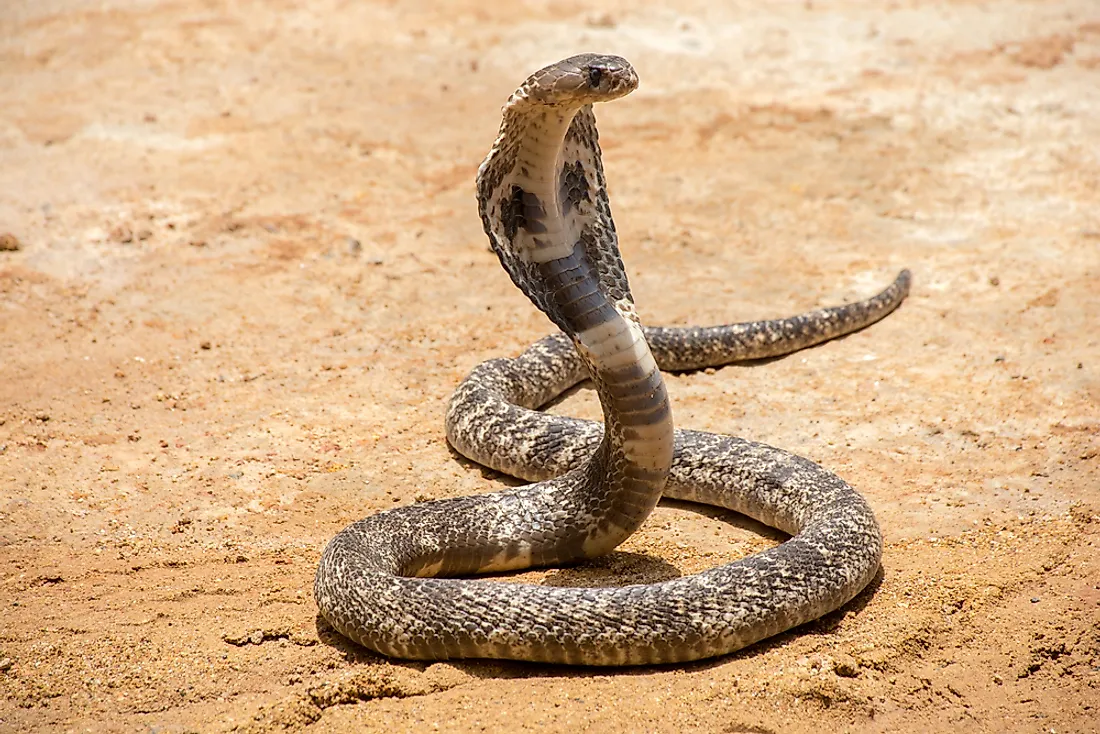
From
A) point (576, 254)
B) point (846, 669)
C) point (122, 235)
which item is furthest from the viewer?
point (122, 235)

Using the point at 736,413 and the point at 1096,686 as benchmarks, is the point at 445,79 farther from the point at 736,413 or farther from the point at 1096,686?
the point at 1096,686

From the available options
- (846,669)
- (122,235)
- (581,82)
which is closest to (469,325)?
(122,235)

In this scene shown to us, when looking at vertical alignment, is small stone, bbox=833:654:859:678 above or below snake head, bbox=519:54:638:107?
below

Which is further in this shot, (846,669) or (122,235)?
(122,235)

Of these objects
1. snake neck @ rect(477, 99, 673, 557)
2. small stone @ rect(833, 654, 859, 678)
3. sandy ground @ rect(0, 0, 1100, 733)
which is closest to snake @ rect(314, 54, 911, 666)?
snake neck @ rect(477, 99, 673, 557)

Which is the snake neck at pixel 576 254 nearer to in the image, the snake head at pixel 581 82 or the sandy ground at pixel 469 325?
the snake head at pixel 581 82

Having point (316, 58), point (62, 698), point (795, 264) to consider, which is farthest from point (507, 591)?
point (316, 58)

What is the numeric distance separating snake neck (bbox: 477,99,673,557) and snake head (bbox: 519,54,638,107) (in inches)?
7.1

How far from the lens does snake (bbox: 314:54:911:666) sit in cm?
512

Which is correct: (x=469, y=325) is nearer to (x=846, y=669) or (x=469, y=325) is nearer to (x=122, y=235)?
(x=122, y=235)

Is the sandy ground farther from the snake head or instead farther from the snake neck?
the snake head

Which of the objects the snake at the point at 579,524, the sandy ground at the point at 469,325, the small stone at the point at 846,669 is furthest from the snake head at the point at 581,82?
the small stone at the point at 846,669

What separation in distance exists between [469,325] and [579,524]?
355cm

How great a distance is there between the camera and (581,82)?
484 cm
